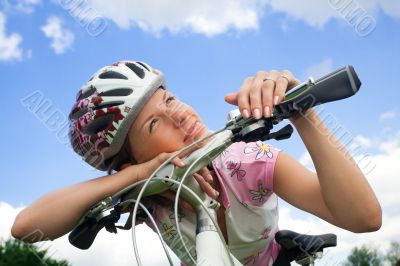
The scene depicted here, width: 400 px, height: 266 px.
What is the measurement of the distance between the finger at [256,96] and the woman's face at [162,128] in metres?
0.52

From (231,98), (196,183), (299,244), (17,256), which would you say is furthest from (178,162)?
(17,256)

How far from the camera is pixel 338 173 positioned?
5.40 feet

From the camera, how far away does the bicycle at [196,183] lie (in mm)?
1430

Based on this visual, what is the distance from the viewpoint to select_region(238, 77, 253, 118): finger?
149 centimetres

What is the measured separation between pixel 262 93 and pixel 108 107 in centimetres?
82

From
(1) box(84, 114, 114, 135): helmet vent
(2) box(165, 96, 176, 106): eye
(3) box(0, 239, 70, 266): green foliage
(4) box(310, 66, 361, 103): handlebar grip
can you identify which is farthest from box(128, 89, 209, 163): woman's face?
(3) box(0, 239, 70, 266): green foliage

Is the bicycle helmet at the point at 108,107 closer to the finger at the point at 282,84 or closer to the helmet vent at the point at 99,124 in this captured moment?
the helmet vent at the point at 99,124

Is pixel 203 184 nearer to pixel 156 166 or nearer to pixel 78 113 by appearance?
pixel 156 166

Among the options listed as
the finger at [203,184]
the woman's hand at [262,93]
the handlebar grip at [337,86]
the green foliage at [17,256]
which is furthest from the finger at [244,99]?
the green foliage at [17,256]

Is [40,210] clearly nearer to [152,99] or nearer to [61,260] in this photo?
[152,99]

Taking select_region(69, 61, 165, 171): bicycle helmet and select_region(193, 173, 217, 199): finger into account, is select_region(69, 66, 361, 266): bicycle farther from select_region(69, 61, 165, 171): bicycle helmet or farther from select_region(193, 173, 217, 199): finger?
select_region(69, 61, 165, 171): bicycle helmet

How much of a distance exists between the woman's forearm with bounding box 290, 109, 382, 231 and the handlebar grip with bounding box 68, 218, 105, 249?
0.85m

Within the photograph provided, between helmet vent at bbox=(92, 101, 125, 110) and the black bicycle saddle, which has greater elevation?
helmet vent at bbox=(92, 101, 125, 110)

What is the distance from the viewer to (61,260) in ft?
32.2
